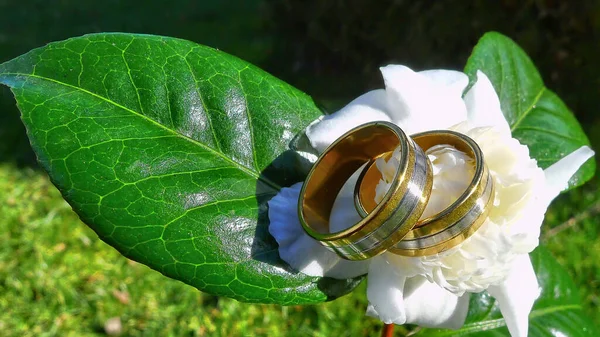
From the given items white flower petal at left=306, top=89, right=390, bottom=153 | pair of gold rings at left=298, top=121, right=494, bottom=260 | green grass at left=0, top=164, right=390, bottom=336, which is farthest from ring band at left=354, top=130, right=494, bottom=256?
green grass at left=0, top=164, right=390, bottom=336

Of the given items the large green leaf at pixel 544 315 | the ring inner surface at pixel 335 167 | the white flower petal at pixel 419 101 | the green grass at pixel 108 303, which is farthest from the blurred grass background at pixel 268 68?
the white flower petal at pixel 419 101

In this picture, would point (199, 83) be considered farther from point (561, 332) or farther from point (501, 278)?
point (561, 332)

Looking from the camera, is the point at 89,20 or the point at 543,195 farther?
the point at 89,20

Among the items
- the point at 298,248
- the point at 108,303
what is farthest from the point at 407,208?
the point at 108,303

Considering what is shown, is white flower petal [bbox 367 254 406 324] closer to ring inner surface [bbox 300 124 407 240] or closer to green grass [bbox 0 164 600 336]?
ring inner surface [bbox 300 124 407 240]

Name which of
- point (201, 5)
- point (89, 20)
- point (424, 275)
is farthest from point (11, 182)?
point (424, 275)

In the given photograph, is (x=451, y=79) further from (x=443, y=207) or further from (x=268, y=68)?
(x=268, y=68)
